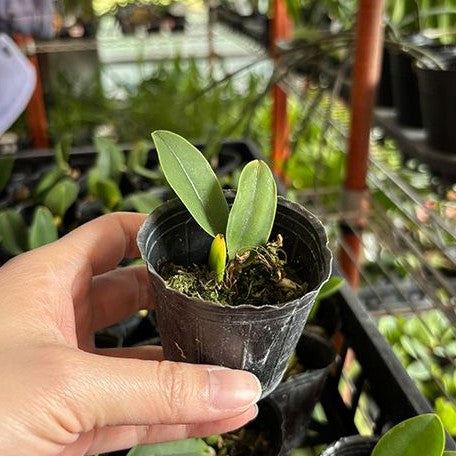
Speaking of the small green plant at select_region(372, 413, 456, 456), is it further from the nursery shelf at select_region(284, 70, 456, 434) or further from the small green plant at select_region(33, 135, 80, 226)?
the small green plant at select_region(33, 135, 80, 226)

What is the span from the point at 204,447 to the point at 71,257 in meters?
0.21

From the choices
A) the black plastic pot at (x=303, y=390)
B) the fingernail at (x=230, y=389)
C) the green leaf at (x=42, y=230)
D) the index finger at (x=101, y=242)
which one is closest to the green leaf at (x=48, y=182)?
the green leaf at (x=42, y=230)

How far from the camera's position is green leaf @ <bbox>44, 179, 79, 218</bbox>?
2.73 ft

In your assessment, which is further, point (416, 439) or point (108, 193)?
point (108, 193)

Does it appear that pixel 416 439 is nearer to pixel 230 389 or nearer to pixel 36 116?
pixel 230 389

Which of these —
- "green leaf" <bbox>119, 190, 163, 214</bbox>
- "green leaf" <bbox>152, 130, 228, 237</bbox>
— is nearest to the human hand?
Answer: "green leaf" <bbox>152, 130, 228, 237</bbox>

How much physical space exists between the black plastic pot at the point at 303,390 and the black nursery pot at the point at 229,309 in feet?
0.37

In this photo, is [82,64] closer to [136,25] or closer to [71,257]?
[136,25]

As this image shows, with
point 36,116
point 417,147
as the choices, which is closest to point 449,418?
point 417,147

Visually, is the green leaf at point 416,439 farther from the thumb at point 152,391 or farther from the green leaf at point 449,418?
the green leaf at point 449,418

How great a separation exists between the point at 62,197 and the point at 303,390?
0.47 metres

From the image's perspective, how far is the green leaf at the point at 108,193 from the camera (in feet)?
2.81

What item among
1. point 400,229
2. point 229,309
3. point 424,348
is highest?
point 229,309

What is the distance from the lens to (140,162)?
3.27ft
